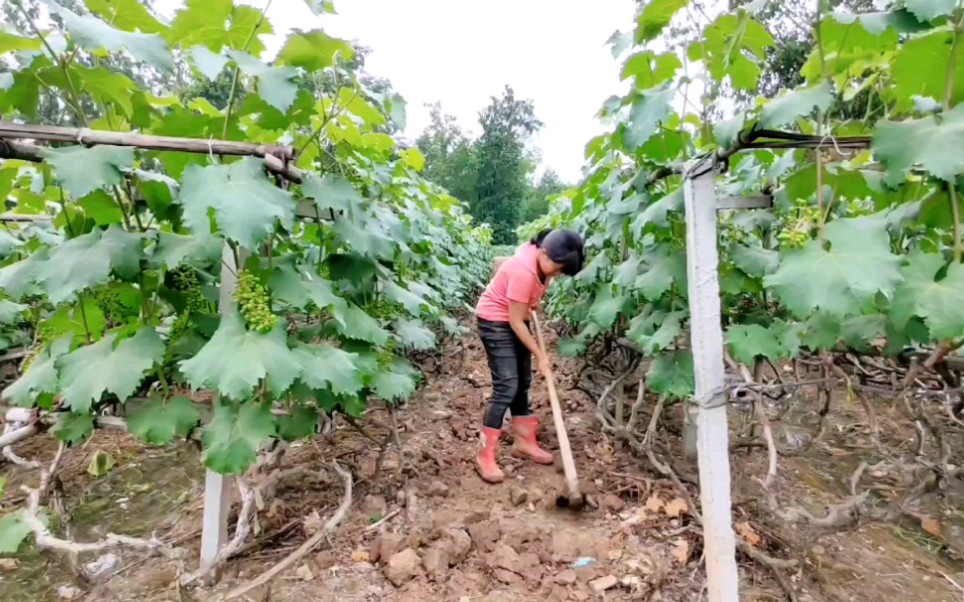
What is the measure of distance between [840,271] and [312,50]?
1.75 meters

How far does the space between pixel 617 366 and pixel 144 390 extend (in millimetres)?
3159

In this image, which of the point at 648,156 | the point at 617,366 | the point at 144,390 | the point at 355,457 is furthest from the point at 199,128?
the point at 617,366

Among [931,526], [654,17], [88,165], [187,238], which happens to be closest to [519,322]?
[654,17]

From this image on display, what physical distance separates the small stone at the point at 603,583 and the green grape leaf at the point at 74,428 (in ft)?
6.74

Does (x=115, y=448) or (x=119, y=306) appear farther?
(x=115, y=448)

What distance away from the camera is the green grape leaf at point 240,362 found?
1.61m

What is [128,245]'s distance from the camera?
1.78 metres

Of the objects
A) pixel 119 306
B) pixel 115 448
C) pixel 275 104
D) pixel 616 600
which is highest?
pixel 275 104

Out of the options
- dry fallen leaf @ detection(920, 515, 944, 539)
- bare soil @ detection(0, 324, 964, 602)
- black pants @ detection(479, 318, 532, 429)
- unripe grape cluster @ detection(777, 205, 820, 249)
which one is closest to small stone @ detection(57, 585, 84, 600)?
bare soil @ detection(0, 324, 964, 602)

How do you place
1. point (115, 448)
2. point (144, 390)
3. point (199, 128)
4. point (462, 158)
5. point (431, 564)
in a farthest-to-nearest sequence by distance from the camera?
point (462, 158), point (115, 448), point (431, 564), point (144, 390), point (199, 128)

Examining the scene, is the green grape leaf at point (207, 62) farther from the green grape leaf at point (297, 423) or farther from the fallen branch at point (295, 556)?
the fallen branch at point (295, 556)

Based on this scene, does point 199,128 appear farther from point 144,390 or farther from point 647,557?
point 647,557

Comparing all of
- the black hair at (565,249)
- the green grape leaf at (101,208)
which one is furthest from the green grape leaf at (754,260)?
the green grape leaf at (101,208)

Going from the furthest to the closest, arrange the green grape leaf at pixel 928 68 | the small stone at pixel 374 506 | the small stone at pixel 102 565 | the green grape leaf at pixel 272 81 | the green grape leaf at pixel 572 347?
the green grape leaf at pixel 572 347 → the small stone at pixel 374 506 → the small stone at pixel 102 565 → the green grape leaf at pixel 272 81 → the green grape leaf at pixel 928 68
